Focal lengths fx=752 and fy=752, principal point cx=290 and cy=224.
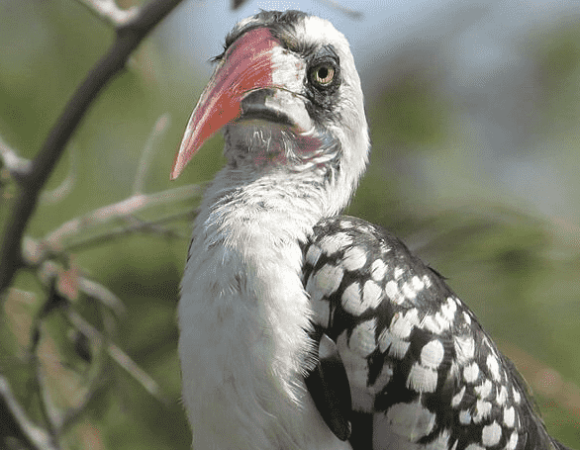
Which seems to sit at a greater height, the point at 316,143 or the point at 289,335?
the point at 316,143

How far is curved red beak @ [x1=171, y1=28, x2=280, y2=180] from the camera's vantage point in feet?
8.15

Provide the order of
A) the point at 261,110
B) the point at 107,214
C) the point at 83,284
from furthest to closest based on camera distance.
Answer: the point at 107,214
the point at 83,284
the point at 261,110

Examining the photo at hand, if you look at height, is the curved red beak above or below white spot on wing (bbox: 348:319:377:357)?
above

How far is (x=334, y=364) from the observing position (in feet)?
7.61

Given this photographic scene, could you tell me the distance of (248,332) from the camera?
2.25 m

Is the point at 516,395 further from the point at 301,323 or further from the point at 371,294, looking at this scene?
the point at 301,323

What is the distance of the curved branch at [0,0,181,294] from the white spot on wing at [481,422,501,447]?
1790 mm

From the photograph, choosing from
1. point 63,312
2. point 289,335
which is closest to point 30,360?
point 63,312

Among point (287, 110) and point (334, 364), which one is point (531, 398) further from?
point (287, 110)

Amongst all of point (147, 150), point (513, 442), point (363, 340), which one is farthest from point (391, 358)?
point (147, 150)

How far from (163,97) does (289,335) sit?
129 inches

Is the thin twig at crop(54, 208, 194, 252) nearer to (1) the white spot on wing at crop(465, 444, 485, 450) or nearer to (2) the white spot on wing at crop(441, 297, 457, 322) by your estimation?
(2) the white spot on wing at crop(441, 297, 457, 322)

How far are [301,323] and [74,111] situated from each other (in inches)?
46.6

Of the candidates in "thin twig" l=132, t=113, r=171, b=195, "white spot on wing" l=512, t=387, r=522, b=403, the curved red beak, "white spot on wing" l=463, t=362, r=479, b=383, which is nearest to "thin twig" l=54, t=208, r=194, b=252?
"thin twig" l=132, t=113, r=171, b=195
